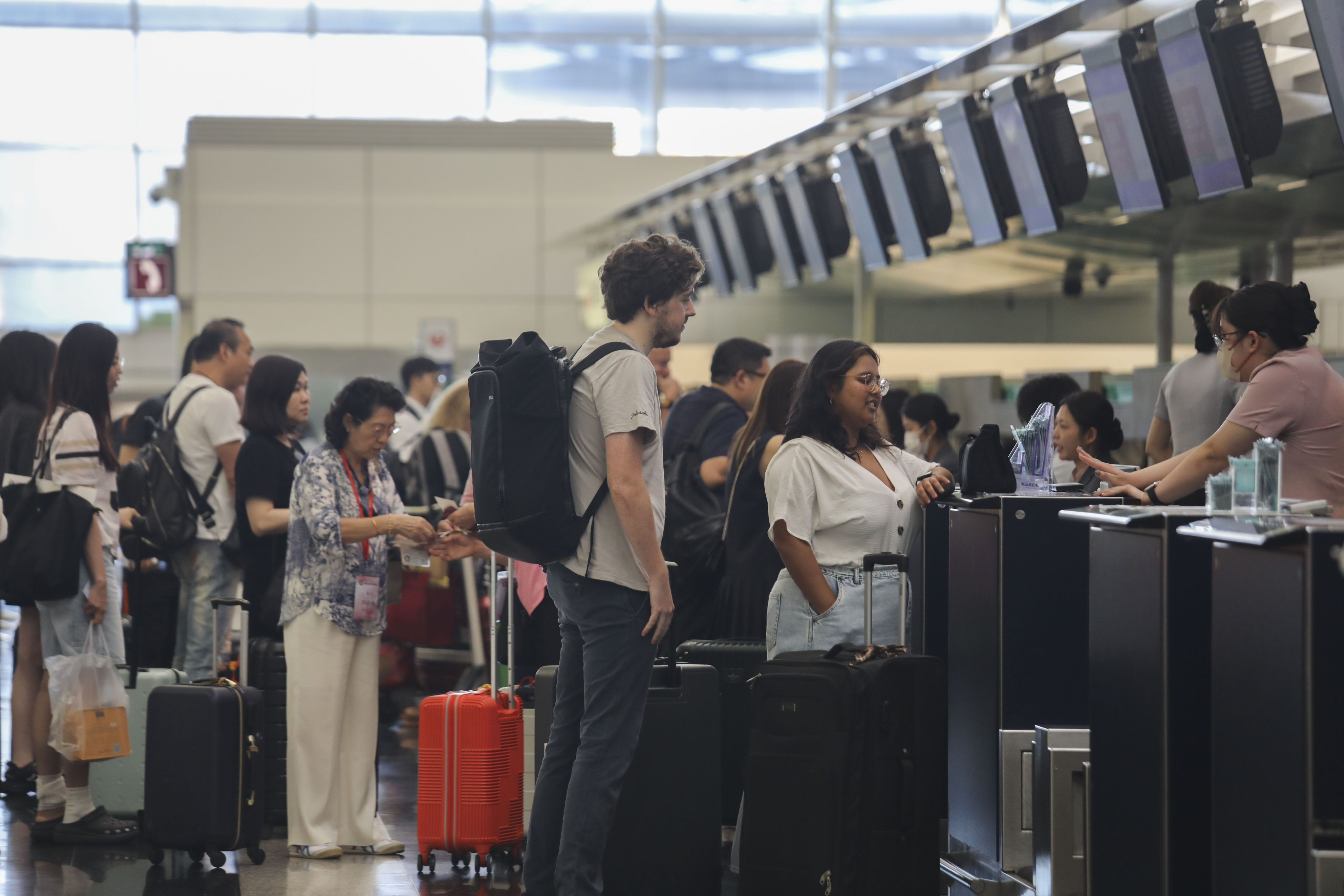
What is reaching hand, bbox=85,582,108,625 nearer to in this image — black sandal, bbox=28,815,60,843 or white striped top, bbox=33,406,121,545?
white striped top, bbox=33,406,121,545

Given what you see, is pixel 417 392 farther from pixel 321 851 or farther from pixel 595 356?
pixel 595 356

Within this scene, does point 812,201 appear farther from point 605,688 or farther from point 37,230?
point 37,230

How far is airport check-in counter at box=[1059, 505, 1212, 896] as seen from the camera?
2.93 metres

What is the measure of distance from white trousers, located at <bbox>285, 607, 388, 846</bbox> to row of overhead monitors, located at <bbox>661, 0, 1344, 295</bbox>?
142 inches

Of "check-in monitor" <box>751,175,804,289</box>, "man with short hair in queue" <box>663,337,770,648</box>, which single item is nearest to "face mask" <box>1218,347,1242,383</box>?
"man with short hair in queue" <box>663,337,770,648</box>

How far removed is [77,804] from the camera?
4.88 metres

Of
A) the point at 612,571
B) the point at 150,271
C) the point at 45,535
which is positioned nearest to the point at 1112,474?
the point at 612,571

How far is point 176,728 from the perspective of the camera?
4.53 m

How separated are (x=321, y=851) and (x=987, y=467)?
93.9 inches

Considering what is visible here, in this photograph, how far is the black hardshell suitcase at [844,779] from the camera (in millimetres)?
3525

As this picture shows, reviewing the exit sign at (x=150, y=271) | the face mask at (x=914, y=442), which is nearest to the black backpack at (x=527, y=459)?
the face mask at (x=914, y=442)

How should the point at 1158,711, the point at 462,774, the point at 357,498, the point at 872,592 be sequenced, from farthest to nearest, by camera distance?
the point at 357,498 → the point at 462,774 → the point at 872,592 → the point at 1158,711

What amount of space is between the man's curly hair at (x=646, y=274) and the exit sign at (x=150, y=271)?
1217 centimetres

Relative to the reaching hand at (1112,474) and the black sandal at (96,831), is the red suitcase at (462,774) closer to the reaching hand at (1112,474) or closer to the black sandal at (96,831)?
the black sandal at (96,831)
